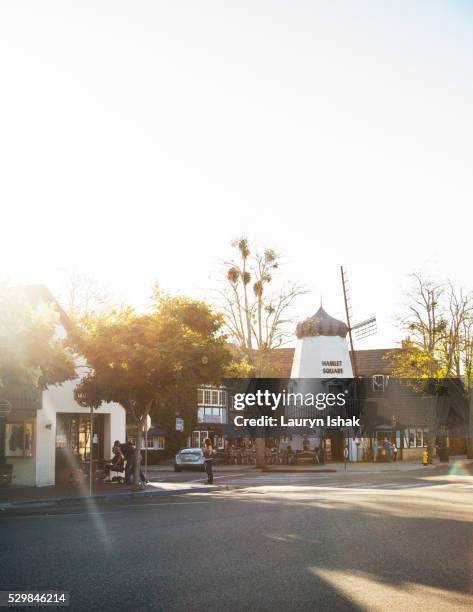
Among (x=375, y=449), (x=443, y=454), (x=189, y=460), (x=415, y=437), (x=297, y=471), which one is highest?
(x=415, y=437)

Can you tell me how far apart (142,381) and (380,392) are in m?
43.3

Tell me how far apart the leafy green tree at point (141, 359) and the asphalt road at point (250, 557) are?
8.93 metres

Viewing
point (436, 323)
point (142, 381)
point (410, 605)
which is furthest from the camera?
point (436, 323)

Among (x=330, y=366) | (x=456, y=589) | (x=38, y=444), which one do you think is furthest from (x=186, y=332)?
(x=330, y=366)

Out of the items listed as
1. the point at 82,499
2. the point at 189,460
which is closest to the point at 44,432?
the point at 82,499

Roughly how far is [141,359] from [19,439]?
7.40 m

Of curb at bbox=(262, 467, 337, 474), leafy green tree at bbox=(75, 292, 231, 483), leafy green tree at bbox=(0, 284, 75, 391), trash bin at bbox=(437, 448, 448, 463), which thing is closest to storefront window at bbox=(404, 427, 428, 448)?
trash bin at bbox=(437, 448, 448, 463)

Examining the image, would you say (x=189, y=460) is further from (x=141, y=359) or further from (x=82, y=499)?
(x=82, y=499)

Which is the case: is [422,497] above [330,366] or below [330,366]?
below

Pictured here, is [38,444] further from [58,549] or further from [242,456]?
[242,456]

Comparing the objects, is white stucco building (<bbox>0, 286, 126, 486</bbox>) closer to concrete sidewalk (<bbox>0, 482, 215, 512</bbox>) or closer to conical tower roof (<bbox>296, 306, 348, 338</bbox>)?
concrete sidewalk (<bbox>0, 482, 215, 512</bbox>)

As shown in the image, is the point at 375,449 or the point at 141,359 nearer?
the point at 141,359

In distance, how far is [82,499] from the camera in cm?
2492

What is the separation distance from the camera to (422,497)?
2281 cm
